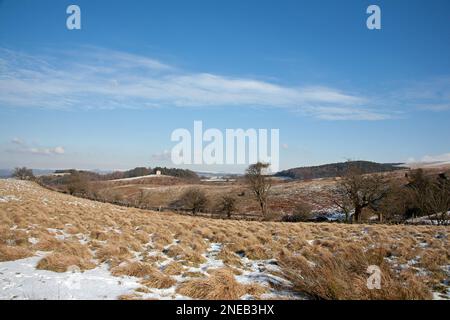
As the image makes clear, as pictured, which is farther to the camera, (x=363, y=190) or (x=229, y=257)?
(x=363, y=190)

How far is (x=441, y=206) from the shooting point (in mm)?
31812

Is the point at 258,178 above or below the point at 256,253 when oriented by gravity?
above

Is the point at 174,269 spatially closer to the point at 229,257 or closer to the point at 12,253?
the point at 229,257

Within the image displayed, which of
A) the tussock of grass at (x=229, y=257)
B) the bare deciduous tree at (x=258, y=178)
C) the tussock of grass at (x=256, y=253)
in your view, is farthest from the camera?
the bare deciduous tree at (x=258, y=178)

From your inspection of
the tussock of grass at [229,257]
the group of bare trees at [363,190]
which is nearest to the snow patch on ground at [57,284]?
the tussock of grass at [229,257]

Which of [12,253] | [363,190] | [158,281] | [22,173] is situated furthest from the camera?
[22,173]

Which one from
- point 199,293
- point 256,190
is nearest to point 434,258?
point 199,293

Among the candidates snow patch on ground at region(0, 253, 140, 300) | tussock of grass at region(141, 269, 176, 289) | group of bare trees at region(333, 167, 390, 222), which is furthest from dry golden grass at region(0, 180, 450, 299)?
group of bare trees at region(333, 167, 390, 222)

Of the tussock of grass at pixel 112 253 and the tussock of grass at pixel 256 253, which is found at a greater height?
the tussock of grass at pixel 112 253

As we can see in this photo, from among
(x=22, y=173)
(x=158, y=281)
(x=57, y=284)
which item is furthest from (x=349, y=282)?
(x=22, y=173)

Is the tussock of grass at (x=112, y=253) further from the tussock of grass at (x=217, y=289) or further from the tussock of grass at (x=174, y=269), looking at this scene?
the tussock of grass at (x=217, y=289)

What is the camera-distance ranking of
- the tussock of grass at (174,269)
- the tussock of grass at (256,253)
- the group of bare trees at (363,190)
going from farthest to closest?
1. the group of bare trees at (363,190)
2. the tussock of grass at (256,253)
3. the tussock of grass at (174,269)

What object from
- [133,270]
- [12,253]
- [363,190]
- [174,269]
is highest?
[12,253]

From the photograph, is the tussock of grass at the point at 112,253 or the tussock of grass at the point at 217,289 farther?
the tussock of grass at the point at 112,253
